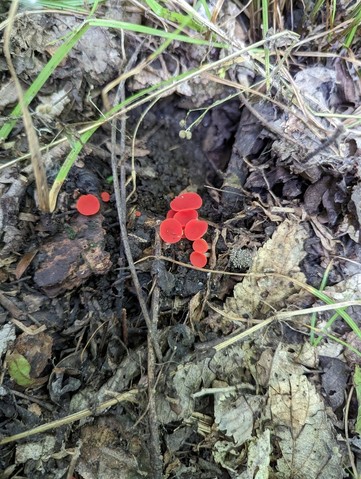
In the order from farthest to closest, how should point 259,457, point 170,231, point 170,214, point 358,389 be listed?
point 170,214 < point 170,231 < point 358,389 < point 259,457

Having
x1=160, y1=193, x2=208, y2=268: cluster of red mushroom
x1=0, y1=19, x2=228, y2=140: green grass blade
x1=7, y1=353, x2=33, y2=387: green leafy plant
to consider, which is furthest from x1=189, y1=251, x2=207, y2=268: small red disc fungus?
x1=0, y1=19, x2=228, y2=140: green grass blade

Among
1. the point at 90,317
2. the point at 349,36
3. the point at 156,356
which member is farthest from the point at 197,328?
the point at 349,36

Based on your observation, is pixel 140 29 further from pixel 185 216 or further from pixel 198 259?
pixel 198 259

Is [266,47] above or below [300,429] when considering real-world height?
above

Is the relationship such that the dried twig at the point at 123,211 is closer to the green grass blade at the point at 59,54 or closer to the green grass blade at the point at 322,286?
the green grass blade at the point at 59,54

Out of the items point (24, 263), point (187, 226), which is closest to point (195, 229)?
point (187, 226)

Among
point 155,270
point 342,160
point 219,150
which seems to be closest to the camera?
point 155,270

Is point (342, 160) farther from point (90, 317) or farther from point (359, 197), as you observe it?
point (90, 317)

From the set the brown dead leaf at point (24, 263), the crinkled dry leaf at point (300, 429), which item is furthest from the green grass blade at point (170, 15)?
the crinkled dry leaf at point (300, 429)
